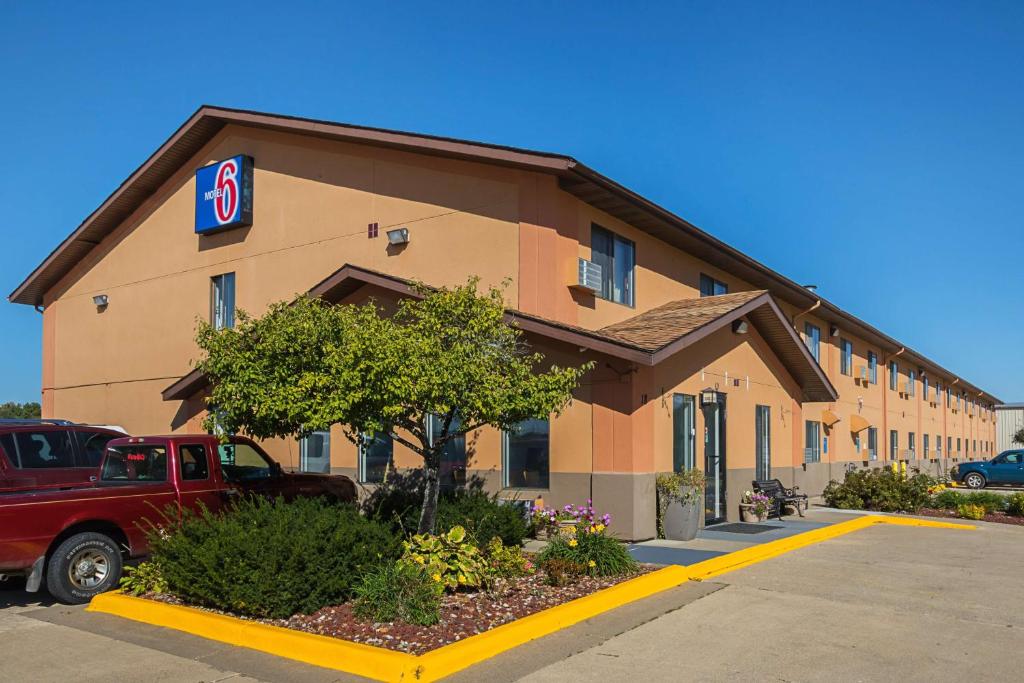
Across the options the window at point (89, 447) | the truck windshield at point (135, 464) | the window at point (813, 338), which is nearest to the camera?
the truck windshield at point (135, 464)

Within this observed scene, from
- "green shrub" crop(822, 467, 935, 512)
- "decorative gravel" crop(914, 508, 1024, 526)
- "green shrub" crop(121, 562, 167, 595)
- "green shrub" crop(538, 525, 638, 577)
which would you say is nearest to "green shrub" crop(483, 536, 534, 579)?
"green shrub" crop(538, 525, 638, 577)

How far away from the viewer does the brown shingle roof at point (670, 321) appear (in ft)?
44.7

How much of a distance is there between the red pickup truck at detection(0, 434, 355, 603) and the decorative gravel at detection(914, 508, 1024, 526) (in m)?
14.4

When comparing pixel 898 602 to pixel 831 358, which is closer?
pixel 898 602

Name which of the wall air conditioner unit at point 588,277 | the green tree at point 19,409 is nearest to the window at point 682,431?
the wall air conditioner unit at point 588,277

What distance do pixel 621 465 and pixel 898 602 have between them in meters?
4.67

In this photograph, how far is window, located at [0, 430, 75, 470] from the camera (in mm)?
12422

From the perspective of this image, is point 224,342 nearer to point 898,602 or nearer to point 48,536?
point 48,536

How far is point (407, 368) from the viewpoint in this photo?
943cm

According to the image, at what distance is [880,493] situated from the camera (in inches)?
811

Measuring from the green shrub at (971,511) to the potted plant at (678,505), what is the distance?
8791mm

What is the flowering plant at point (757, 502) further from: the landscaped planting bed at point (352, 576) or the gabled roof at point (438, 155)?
the landscaped planting bed at point (352, 576)

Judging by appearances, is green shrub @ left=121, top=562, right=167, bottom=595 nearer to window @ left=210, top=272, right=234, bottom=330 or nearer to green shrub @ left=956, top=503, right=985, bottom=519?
window @ left=210, top=272, right=234, bottom=330

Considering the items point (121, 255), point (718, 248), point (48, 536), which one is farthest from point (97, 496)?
point (121, 255)
